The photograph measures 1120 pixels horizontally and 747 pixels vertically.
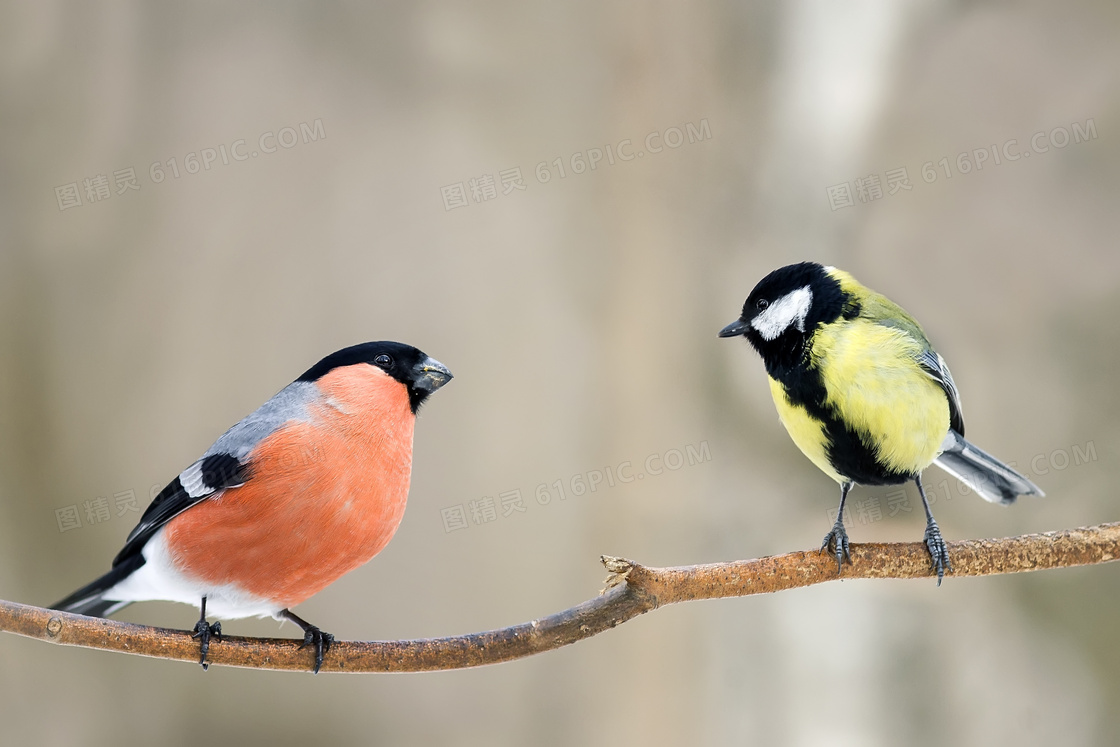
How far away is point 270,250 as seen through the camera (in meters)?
2.19

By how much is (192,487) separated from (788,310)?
681mm

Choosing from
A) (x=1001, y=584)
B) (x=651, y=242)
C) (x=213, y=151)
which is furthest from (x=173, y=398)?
(x=1001, y=584)

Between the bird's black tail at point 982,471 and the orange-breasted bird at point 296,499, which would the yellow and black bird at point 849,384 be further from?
the orange-breasted bird at point 296,499

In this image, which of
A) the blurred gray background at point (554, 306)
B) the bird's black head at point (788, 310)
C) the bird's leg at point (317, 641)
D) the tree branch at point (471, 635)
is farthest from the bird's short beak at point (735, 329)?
the blurred gray background at point (554, 306)

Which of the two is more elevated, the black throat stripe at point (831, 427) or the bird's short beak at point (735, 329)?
the bird's short beak at point (735, 329)

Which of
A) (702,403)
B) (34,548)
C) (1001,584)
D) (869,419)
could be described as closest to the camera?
(869,419)

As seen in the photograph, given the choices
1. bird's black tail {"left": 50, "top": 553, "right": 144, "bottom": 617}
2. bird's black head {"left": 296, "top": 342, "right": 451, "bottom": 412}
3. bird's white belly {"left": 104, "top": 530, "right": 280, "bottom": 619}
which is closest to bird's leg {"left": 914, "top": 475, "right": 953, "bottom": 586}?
bird's black head {"left": 296, "top": 342, "right": 451, "bottom": 412}

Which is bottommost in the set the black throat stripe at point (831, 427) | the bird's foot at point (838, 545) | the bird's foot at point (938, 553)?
the bird's foot at point (938, 553)

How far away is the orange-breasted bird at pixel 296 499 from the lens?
3.02 ft

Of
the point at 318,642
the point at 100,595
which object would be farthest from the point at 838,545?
the point at 100,595

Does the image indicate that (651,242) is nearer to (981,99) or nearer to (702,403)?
(702,403)

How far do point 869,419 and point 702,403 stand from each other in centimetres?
140

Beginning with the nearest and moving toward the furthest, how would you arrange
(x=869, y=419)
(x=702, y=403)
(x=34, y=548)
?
(x=869, y=419) → (x=34, y=548) → (x=702, y=403)

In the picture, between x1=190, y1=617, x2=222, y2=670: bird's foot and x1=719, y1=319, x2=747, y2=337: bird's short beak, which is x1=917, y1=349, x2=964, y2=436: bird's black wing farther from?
x1=190, y1=617, x2=222, y2=670: bird's foot
